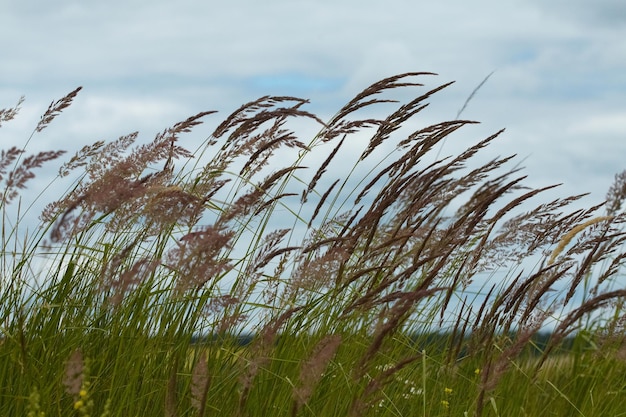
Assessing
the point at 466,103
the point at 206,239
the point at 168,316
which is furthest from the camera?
the point at 466,103

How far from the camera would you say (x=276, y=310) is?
2.91 meters

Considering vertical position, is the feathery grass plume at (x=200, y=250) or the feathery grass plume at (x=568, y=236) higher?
the feathery grass plume at (x=568, y=236)

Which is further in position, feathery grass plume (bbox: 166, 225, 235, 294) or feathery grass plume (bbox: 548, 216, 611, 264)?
feathery grass plume (bbox: 548, 216, 611, 264)

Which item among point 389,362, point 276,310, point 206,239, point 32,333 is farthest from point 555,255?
point 32,333

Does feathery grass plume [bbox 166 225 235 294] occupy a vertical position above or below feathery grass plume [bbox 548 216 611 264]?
below

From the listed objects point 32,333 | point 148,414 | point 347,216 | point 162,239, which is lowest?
point 148,414

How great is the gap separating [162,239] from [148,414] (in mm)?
706

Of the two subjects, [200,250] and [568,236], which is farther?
[568,236]

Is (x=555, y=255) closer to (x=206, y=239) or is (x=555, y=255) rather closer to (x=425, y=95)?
(x=425, y=95)

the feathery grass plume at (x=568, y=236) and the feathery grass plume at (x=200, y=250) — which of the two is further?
the feathery grass plume at (x=568, y=236)

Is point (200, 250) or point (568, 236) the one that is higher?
point (568, 236)

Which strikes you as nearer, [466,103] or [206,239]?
[206,239]

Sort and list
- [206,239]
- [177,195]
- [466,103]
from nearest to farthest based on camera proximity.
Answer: [206,239] < [177,195] < [466,103]

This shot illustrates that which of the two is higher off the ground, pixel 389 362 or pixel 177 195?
pixel 177 195
